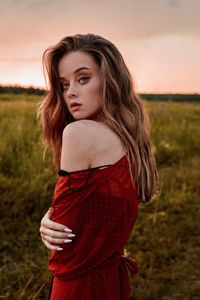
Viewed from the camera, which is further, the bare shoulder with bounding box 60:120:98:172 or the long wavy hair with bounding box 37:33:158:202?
the long wavy hair with bounding box 37:33:158:202

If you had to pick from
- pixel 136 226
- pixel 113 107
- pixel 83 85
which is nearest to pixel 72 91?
pixel 83 85

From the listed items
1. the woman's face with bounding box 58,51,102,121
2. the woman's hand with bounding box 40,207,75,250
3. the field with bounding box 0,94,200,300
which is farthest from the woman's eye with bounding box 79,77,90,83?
the field with bounding box 0,94,200,300

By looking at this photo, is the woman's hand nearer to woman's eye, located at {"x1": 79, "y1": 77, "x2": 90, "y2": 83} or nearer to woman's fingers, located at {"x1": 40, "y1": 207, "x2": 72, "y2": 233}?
woman's fingers, located at {"x1": 40, "y1": 207, "x2": 72, "y2": 233}

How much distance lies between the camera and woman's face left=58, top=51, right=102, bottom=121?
1667 mm

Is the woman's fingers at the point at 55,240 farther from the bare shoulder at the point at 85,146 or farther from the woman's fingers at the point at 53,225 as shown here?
the bare shoulder at the point at 85,146

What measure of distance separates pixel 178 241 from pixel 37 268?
1295 millimetres

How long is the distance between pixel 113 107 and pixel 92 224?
1.39ft

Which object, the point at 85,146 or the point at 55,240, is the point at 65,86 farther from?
the point at 55,240

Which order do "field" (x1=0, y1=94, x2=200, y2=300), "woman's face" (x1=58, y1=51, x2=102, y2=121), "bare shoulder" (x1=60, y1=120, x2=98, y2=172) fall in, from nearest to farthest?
"bare shoulder" (x1=60, y1=120, x2=98, y2=172)
"woman's face" (x1=58, y1=51, x2=102, y2=121)
"field" (x1=0, y1=94, x2=200, y2=300)

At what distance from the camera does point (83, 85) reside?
1.67 meters

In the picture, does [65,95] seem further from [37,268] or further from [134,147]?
[37,268]

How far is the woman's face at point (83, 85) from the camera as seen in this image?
5.47 feet

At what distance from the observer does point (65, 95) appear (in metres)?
1.76

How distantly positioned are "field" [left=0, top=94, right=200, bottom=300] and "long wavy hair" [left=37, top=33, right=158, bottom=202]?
147cm
